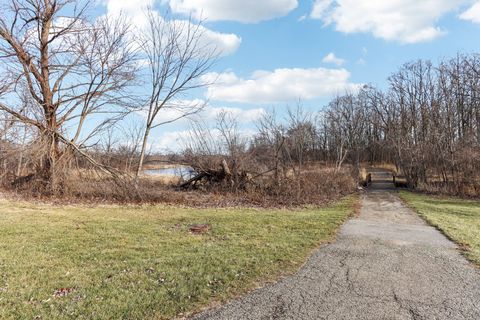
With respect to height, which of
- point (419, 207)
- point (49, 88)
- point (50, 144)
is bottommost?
point (419, 207)

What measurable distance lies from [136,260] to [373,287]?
347 cm

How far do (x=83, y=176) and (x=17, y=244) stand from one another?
8.76 meters

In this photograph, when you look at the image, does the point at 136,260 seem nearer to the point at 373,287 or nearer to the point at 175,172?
the point at 373,287

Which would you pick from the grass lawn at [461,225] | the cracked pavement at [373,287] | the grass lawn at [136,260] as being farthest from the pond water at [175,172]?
the cracked pavement at [373,287]

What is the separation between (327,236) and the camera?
809 centimetres

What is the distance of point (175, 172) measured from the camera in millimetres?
20594

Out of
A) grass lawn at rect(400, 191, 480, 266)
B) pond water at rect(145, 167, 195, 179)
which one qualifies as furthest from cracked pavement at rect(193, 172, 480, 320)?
pond water at rect(145, 167, 195, 179)

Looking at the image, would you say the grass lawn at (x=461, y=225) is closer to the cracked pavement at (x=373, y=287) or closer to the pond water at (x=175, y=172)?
the cracked pavement at (x=373, y=287)

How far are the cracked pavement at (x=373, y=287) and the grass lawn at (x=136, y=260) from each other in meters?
0.40

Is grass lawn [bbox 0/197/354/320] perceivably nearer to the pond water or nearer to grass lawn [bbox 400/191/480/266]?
grass lawn [bbox 400/191/480/266]

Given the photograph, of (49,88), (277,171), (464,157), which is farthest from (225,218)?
(464,157)

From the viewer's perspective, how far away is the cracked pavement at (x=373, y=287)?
13.1 ft

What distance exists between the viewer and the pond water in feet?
65.4

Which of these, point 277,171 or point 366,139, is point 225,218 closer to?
point 277,171
